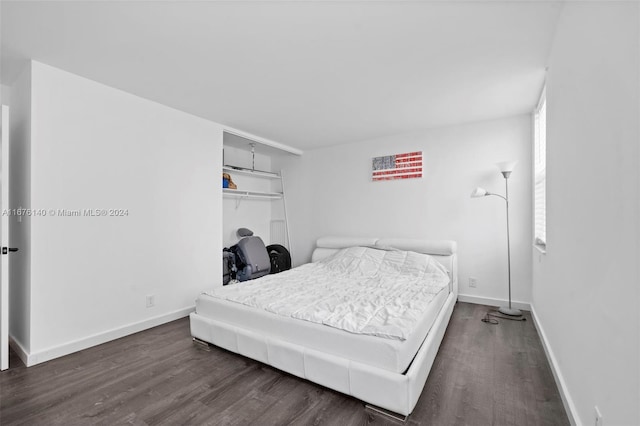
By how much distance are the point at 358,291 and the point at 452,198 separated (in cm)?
210

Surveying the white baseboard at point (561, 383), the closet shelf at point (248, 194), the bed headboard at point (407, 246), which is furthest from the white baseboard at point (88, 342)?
the white baseboard at point (561, 383)

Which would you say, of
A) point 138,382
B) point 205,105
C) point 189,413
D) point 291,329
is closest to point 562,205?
point 291,329

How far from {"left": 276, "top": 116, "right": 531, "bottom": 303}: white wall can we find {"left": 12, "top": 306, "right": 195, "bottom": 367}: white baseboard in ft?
9.20

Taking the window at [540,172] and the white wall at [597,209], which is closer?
the white wall at [597,209]

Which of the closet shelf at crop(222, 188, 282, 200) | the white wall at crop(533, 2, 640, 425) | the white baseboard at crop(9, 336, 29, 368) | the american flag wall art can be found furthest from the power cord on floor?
the white baseboard at crop(9, 336, 29, 368)

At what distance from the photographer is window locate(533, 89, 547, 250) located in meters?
2.77

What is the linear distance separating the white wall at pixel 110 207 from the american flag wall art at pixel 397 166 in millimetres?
2464

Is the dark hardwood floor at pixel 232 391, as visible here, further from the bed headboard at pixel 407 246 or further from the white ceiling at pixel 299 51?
the white ceiling at pixel 299 51

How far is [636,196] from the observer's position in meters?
0.91

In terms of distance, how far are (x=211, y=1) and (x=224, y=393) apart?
2443 millimetres

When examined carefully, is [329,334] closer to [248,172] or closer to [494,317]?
[494,317]

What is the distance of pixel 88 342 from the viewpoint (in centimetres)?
255

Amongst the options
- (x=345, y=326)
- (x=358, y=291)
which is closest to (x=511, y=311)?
(x=358, y=291)

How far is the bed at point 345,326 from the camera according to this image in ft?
5.48
